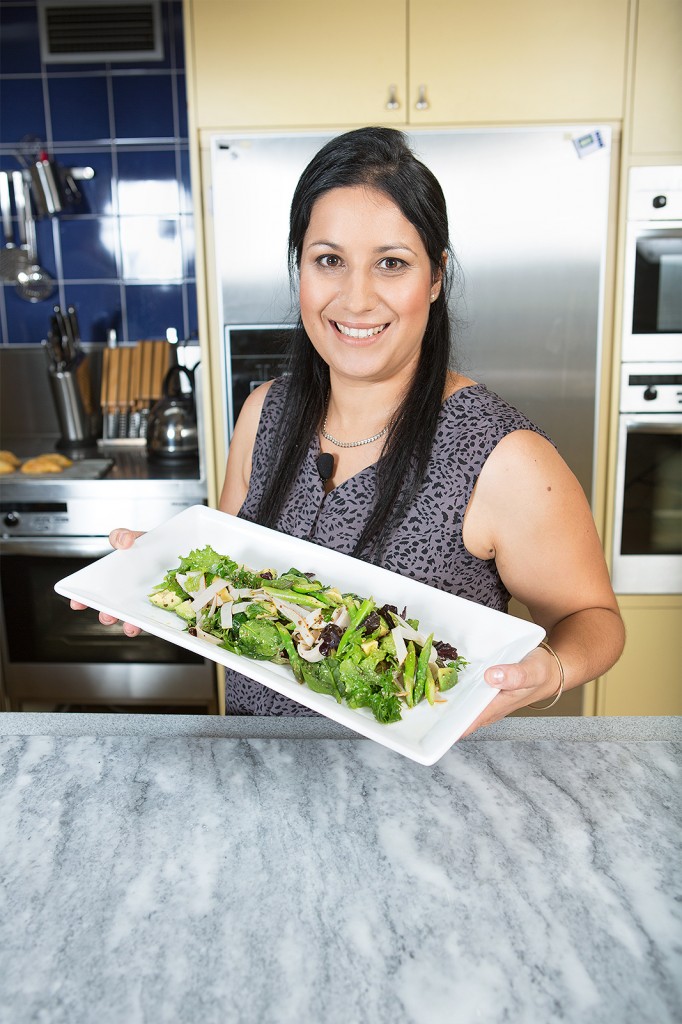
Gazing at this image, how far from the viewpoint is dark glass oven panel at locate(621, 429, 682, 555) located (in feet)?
7.61

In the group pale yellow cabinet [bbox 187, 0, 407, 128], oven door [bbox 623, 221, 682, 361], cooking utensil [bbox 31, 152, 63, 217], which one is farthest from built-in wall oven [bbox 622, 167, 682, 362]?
cooking utensil [bbox 31, 152, 63, 217]

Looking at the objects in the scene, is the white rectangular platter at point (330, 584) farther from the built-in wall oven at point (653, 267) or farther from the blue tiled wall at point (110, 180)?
the blue tiled wall at point (110, 180)

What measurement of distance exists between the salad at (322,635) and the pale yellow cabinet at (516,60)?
5.07 feet

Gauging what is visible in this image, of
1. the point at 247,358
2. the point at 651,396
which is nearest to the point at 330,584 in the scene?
the point at 247,358

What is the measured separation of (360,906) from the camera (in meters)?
0.73

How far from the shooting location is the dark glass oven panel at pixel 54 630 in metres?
2.54

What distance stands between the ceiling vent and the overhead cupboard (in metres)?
0.82

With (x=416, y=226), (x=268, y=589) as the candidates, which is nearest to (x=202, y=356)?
(x=416, y=226)

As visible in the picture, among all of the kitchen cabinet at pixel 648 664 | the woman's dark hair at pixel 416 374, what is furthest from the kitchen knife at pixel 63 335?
the kitchen cabinet at pixel 648 664

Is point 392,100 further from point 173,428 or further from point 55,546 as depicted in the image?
point 55,546

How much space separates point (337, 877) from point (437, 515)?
58 cm

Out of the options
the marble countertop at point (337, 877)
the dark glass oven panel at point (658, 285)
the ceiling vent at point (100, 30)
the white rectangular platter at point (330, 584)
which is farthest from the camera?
the ceiling vent at point (100, 30)

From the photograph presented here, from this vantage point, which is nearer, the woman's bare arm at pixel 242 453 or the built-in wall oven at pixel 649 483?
the woman's bare arm at pixel 242 453

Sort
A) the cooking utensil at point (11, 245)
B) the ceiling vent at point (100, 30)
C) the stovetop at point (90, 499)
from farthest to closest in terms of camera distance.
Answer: the cooking utensil at point (11, 245), the ceiling vent at point (100, 30), the stovetop at point (90, 499)
